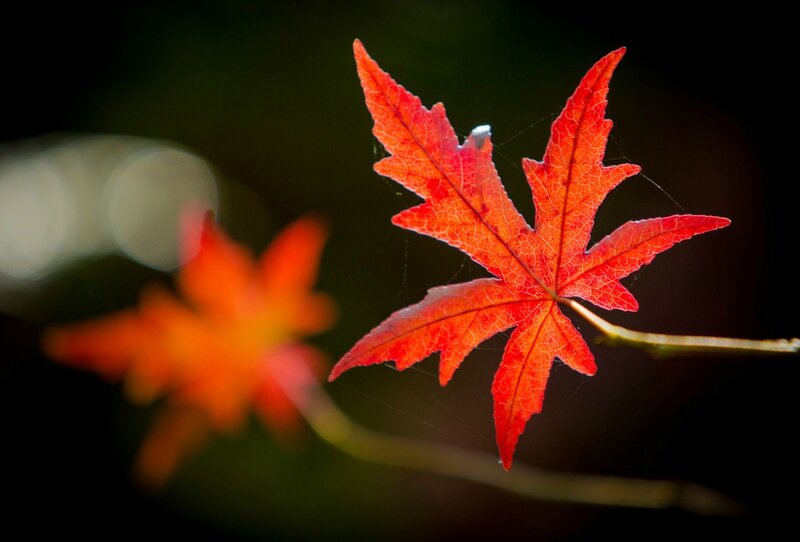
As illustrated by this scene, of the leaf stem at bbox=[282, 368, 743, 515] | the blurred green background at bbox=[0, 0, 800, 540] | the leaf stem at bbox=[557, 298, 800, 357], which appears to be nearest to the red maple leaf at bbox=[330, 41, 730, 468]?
the leaf stem at bbox=[557, 298, 800, 357]

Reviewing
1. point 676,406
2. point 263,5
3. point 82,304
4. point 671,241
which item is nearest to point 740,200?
point 676,406

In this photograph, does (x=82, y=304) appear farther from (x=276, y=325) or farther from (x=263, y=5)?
(x=276, y=325)

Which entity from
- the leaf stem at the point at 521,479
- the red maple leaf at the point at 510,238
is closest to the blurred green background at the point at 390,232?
the leaf stem at the point at 521,479

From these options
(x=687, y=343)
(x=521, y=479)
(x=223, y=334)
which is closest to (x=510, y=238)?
(x=687, y=343)

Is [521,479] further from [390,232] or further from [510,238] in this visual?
[390,232]

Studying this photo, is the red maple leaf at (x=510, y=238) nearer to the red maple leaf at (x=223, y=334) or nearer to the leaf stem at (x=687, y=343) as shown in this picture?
the leaf stem at (x=687, y=343)
